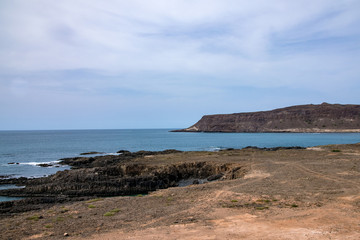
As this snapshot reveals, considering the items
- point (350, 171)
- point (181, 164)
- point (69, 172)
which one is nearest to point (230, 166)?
point (181, 164)

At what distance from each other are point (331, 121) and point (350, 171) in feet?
513

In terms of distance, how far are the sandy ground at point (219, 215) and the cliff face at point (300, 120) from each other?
15554 cm

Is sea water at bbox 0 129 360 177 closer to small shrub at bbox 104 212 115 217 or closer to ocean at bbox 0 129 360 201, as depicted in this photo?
ocean at bbox 0 129 360 201

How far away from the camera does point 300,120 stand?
17088 centimetres

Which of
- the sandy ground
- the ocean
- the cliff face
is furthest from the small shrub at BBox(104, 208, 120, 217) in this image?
the cliff face

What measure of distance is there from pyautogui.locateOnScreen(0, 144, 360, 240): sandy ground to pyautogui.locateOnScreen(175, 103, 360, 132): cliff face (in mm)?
155541

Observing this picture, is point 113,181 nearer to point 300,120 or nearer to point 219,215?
point 219,215

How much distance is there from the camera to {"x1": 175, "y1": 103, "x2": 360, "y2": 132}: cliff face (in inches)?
6220

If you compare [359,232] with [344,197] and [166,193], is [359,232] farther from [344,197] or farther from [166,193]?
[166,193]

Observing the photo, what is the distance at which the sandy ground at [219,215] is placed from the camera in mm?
10438

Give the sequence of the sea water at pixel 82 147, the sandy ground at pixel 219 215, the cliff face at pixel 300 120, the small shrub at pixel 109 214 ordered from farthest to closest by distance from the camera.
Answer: the cliff face at pixel 300 120 → the sea water at pixel 82 147 → the small shrub at pixel 109 214 → the sandy ground at pixel 219 215

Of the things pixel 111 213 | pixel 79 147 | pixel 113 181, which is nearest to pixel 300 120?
pixel 79 147

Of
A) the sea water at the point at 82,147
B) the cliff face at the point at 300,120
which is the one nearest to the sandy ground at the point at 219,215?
the sea water at the point at 82,147

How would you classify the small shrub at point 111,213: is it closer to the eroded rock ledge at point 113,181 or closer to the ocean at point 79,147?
the eroded rock ledge at point 113,181
